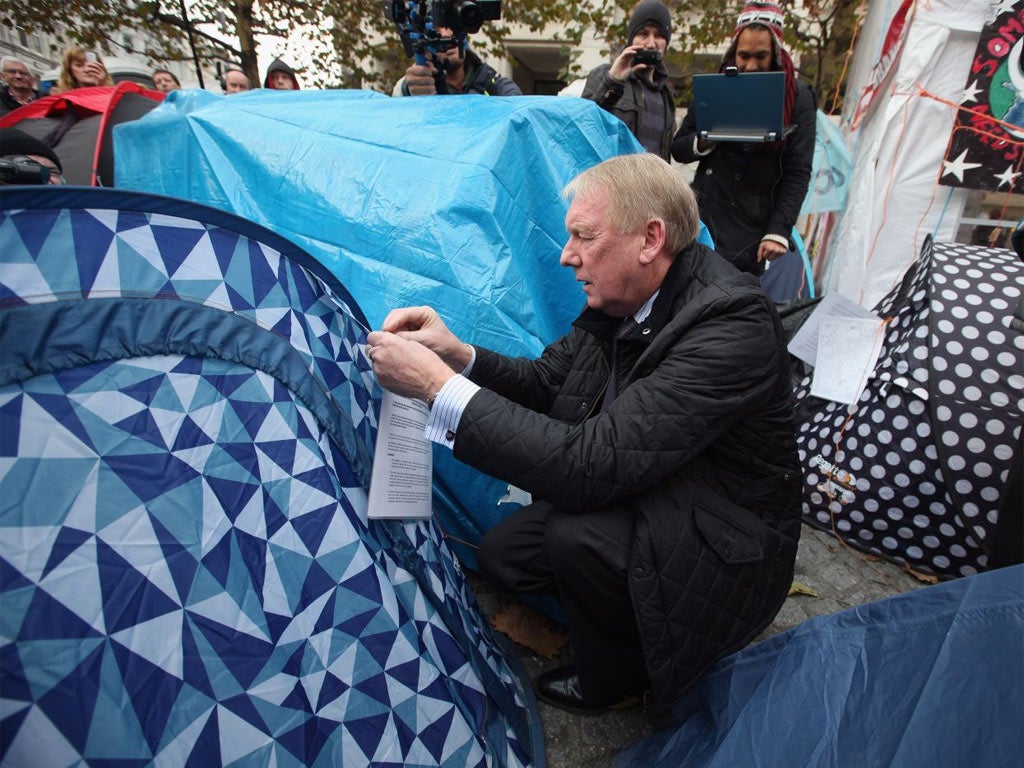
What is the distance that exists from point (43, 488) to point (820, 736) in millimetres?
1194

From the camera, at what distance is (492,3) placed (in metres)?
2.48

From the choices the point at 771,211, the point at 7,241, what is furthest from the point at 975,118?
the point at 7,241

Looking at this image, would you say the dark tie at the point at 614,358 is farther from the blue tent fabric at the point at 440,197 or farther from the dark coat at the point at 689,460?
the blue tent fabric at the point at 440,197

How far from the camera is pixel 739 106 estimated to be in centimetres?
253

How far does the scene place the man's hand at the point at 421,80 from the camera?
2.54 m

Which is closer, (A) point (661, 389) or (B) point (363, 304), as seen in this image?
(A) point (661, 389)

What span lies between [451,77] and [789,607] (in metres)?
2.65

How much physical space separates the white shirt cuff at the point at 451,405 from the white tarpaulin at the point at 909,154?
417 cm

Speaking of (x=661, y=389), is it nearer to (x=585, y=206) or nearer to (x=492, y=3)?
(x=585, y=206)

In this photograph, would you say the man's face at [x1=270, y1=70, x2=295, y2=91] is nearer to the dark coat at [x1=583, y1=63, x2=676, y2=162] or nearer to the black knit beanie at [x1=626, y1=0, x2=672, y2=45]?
the dark coat at [x1=583, y1=63, x2=676, y2=162]

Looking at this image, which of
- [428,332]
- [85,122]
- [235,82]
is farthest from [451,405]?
[235,82]

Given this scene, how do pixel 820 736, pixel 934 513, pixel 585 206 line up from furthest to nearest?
pixel 934 513 → pixel 585 206 → pixel 820 736

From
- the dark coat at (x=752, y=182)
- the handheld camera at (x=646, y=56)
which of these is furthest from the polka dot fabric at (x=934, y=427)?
the handheld camera at (x=646, y=56)

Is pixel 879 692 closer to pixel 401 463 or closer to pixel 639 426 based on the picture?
pixel 639 426
